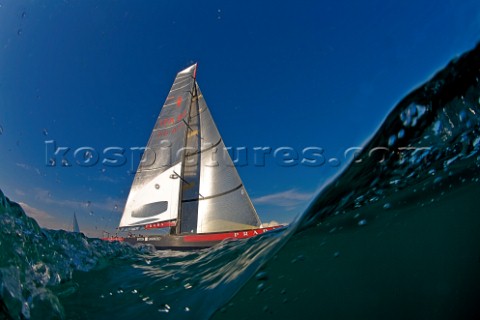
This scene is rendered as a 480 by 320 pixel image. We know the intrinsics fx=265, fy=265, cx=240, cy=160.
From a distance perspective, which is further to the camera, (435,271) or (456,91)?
(435,271)

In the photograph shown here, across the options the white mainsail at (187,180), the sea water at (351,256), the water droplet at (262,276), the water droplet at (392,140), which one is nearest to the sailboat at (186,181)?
the white mainsail at (187,180)

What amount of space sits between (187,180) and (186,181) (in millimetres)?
408

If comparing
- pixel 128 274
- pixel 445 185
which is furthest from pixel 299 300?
pixel 445 185

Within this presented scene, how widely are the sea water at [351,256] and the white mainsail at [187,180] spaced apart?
989 cm

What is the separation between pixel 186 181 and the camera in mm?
14594

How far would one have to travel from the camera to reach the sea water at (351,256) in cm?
194

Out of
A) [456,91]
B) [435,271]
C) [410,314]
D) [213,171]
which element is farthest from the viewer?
[213,171]

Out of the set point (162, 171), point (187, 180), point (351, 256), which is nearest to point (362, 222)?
point (351, 256)

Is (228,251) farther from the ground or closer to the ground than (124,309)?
farther from the ground

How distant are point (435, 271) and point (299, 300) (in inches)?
53.0

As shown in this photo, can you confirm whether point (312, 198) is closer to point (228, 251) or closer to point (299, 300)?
point (299, 300)

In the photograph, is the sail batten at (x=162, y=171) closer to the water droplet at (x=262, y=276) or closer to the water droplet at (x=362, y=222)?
the water droplet at (x=362, y=222)

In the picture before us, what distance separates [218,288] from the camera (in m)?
2.02

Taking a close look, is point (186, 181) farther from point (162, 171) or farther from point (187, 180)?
point (162, 171)
